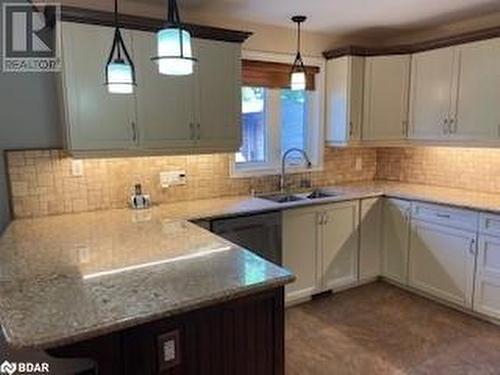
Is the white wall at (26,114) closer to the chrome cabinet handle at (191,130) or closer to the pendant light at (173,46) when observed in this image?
the chrome cabinet handle at (191,130)

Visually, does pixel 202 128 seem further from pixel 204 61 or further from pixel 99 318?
pixel 99 318

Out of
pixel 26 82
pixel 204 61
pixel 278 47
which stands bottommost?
pixel 26 82

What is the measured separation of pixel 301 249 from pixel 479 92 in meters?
1.91

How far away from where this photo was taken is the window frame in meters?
3.63

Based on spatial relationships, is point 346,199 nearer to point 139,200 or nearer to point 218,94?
point 218,94

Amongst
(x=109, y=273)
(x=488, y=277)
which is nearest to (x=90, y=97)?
(x=109, y=273)

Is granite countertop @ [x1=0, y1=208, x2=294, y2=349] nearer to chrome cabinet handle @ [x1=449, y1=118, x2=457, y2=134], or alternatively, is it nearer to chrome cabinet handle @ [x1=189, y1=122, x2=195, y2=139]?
chrome cabinet handle @ [x1=189, y1=122, x2=195, y2=139]

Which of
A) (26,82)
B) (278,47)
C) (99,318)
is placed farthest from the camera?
(278,47)

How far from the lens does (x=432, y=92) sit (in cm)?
356

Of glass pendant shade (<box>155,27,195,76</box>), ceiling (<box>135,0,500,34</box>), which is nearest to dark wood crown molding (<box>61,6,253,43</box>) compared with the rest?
ceiling (<box>135,0,500,34</box>)

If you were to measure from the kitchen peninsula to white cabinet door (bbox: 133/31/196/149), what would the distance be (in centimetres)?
A: 99

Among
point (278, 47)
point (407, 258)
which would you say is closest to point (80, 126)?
point (278, 47)

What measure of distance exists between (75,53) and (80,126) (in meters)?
0.45

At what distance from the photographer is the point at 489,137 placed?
3188 mm
